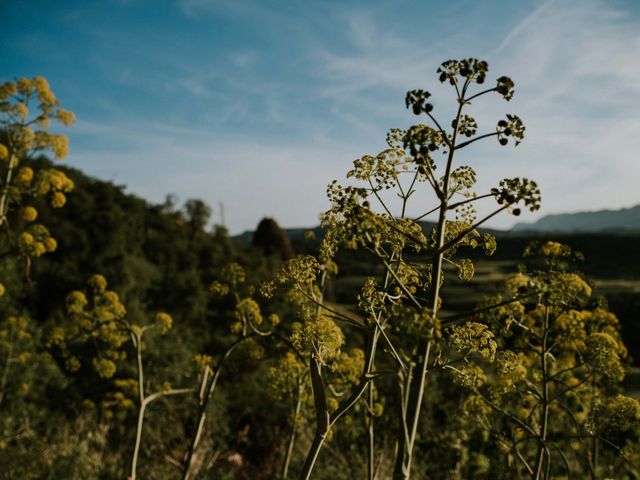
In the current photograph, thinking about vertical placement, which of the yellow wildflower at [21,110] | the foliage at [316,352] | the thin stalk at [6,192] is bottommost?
the foliage at [316,352]

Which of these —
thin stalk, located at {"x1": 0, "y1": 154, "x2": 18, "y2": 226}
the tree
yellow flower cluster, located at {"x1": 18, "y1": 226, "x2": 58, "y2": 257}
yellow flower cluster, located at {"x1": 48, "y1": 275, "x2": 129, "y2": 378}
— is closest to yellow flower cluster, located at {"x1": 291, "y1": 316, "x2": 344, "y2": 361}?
yellow flower cluster, located at {"x1": 48, "y1": 275, "x2": 129, "y2": 378}

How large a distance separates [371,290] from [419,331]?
645mm

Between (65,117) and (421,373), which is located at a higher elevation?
(65,117)

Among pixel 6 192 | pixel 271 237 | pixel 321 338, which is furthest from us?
pixel 271 237

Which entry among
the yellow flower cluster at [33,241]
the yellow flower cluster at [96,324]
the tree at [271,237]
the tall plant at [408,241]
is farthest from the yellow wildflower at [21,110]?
the tree at [271,237]

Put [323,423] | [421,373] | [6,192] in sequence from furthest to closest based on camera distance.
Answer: [6,192], [323,423], [421,373]

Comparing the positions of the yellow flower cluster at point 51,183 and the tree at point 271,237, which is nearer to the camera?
the yellow flower cluster at point 51,183

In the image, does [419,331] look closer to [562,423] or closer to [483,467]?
[483,467]

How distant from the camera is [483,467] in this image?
9766 mm

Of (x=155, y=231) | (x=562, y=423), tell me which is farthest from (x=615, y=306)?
(x=155, y=231)

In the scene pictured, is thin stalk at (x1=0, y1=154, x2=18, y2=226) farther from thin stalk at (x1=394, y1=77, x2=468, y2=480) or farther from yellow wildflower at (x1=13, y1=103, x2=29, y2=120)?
thin stalk at (x1=394, y1=77, x2=468, y2=480)

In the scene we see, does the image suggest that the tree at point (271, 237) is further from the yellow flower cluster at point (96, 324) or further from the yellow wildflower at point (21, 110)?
the yellow wildflower at point (21, 110)

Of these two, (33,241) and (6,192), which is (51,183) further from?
(33,241)

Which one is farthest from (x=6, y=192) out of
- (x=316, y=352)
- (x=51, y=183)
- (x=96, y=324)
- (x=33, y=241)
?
(x=316, y=352)
